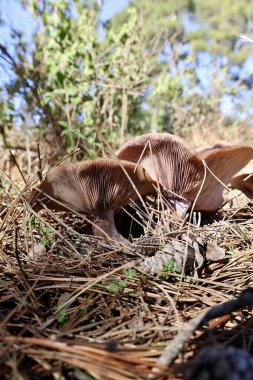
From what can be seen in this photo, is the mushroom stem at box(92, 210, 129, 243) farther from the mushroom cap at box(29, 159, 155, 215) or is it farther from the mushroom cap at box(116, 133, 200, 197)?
the mushroom cap at box(116, 133, 200, 197)

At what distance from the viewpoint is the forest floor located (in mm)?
791

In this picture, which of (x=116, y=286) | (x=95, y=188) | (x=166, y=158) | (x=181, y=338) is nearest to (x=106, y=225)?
(x=95, y=188)

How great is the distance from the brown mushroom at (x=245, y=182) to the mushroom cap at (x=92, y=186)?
0.57 m

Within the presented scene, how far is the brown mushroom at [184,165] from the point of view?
154cm

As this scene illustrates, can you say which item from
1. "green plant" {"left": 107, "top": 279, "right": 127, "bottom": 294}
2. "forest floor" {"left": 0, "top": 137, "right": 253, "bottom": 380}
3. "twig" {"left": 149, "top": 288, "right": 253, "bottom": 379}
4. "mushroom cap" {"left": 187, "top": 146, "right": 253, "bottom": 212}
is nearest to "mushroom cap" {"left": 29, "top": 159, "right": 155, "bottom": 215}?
"forest floor" {"left": 0, "top": 137, "right": 253, "bottom": 380}

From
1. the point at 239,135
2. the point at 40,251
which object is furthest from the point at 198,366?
the point at 239,135

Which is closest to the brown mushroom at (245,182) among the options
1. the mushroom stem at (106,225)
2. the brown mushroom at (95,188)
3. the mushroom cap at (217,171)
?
the mushroom cap at (217,171)

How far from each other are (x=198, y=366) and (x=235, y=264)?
2.61 ft

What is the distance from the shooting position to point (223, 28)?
61.4 ft

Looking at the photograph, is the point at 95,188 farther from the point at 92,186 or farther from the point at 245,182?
the point at 245,182

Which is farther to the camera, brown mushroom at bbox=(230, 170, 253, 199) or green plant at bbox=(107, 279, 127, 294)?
brown mushroom at bbox=(230, 170, 253, 199)

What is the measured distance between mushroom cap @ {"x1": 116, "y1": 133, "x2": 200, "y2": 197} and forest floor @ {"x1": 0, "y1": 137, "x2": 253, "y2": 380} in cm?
18

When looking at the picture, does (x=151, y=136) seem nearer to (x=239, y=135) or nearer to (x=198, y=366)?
(x=198, y=366)

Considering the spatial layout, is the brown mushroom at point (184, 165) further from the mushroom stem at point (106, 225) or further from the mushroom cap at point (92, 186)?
the mushroom stem at point (106, 225)
